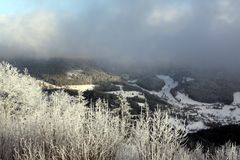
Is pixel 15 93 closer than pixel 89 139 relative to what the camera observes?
No

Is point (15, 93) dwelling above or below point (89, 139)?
below

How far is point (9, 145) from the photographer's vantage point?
11547 mm

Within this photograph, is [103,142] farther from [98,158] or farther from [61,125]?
[61,125]

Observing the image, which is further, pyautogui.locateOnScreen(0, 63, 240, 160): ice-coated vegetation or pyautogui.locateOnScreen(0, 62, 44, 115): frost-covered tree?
pyautogui.locateOnScreen(0, 62, 44, 115): frost-covered tree

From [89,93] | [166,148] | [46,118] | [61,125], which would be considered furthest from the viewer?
[89,93]

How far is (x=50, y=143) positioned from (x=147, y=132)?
7.24 feet

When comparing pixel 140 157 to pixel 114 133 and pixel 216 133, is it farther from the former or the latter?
pixel 216 133

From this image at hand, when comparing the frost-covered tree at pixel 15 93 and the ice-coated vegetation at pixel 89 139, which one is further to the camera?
the frost-covered tree at pixel 15 93

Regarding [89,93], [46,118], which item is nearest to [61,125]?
[46,118]

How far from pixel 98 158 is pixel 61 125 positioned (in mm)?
2013

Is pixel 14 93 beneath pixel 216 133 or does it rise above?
above

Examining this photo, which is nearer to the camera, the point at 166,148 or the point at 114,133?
the point at 166,148

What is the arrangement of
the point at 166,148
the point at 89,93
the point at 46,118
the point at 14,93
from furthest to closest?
the point at 89,93 → the point at 14,93 → the point at 46,118 → the point at 166,148

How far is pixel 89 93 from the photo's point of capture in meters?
166
